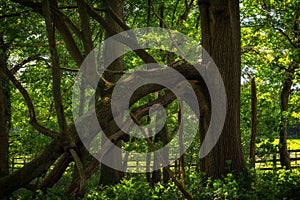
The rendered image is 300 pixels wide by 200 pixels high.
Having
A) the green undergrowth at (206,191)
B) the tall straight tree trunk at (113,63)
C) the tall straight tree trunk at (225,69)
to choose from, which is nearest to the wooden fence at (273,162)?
the tall straight tree trunk at (225,69)

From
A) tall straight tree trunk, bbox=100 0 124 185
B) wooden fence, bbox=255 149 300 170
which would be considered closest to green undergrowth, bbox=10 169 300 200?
wooden fence, bbox=255 149 300 170

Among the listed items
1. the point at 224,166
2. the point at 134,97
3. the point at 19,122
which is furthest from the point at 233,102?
the point at 19,122

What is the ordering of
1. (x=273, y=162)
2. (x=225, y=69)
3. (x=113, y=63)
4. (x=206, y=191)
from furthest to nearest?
1. (x=113, y=63)
2. (x=273, y=162)
3. (x=225, y=69)
4. (x=206, y=191)

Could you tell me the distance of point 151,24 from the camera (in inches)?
741

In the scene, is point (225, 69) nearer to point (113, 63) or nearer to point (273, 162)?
point (273, 162)

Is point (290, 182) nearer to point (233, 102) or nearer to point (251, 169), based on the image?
point (251, 169)

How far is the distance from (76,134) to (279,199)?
365 cm

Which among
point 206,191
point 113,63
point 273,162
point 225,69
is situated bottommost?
point 206,191

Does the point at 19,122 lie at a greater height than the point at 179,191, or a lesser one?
greater

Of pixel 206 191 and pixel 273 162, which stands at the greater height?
pixel 273 162

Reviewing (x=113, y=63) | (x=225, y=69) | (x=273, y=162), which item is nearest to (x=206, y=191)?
(x=225, y=69)

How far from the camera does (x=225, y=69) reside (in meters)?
8.98

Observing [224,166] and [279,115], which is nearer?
[224,166]

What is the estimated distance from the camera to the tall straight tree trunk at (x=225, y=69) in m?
8.66
